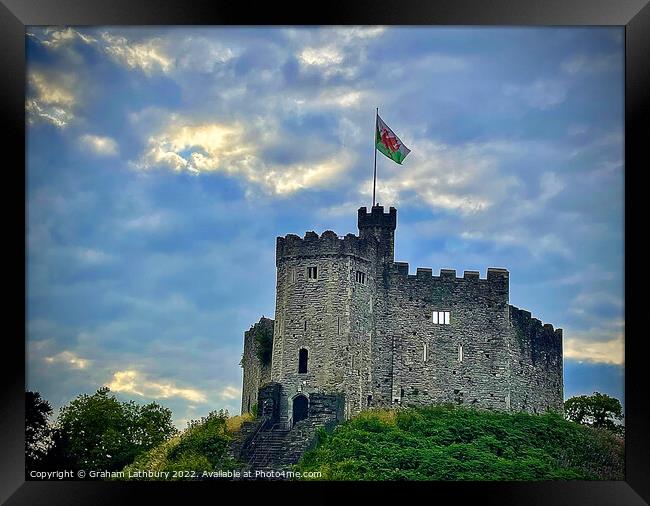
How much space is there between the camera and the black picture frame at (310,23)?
2538 cm

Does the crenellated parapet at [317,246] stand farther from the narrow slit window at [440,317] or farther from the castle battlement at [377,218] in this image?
the narrow slit window at [440,317]

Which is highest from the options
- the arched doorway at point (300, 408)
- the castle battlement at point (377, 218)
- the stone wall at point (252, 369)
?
the castle battlement at point (377, 218)

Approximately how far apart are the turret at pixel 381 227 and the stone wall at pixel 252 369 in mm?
4285

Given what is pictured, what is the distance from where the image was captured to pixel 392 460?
116 feet

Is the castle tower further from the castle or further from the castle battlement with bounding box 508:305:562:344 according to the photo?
the castle battlement with bounding box 508:305:562:344

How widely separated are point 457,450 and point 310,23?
602 inches

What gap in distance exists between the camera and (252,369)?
4125 cm

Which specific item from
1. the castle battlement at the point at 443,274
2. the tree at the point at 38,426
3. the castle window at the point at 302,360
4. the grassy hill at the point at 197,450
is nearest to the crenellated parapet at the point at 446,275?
the castle battlement at the point at 443,274

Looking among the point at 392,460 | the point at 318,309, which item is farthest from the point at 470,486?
the point at 318,309

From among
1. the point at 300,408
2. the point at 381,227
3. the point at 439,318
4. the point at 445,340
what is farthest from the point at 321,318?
the point at 445,340

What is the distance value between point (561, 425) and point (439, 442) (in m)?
4.69

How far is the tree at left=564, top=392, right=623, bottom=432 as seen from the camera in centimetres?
3488
